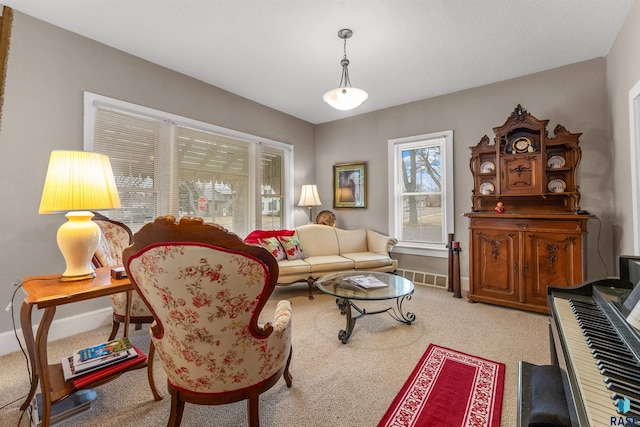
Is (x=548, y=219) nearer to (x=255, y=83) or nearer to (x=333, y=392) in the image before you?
(x=333, y=392)

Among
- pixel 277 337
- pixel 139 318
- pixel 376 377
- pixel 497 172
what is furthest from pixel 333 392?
pixel 497 172

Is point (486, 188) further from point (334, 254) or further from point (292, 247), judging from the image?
point (292, 247)

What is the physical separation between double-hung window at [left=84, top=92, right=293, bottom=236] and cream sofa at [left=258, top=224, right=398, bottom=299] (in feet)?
2.33

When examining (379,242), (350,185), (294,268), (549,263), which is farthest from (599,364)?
(350,185)

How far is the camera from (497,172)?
3312 millimetres

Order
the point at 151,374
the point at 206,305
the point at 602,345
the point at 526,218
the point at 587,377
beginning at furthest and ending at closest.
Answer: the point at 526,218 → the point at 151,374 → the point at 206,305 → the point at 602,345 → the point at 587,377

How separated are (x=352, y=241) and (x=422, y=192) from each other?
1.33m

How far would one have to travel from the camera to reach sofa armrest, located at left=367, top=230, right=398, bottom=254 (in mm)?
4277

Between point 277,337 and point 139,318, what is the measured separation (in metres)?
1.44

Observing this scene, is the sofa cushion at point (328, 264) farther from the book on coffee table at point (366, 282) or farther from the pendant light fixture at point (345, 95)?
the pendant light fixture at point (345, 95)

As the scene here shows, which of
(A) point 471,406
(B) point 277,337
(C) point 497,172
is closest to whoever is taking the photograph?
(B) point 277,337

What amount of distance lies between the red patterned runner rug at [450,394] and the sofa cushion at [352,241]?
8.05ft

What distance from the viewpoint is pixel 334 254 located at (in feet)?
14.6

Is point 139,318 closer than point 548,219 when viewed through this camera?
Yes
